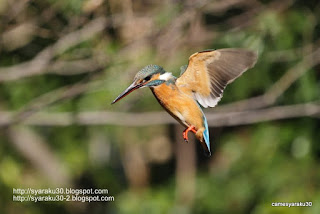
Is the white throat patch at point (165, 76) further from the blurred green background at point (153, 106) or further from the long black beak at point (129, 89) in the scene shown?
the blurred green background at point (153, 106)

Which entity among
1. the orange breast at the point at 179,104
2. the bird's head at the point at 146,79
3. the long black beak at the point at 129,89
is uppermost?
the bird's head at the point at 146,79

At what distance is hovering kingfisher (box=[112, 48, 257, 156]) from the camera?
Answer: 61 centimetres

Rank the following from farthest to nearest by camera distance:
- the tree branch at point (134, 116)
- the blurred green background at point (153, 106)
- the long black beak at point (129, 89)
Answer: the tree branch at point (134, 116) < the blurred green background at point (153, 106) < the long black beak at point (129, 89)

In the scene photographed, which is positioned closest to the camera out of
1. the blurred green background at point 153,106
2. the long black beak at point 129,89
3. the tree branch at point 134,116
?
the long black beak at point 129,89

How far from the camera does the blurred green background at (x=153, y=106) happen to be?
5.67 feet

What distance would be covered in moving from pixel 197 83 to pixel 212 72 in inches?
1.6

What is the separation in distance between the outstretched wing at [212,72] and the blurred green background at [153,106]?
1.36 ft

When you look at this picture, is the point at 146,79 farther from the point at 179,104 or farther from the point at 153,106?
the point at 153,106

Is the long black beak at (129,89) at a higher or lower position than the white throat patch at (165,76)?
lower

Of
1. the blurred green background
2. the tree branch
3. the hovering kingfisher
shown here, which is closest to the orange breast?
the hovering kingfisher

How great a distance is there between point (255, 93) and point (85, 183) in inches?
78.8

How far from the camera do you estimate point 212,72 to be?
0.72m

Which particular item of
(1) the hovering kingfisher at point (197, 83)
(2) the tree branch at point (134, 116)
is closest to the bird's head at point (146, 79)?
(1) the hovering kingfisher at point (197, 83)

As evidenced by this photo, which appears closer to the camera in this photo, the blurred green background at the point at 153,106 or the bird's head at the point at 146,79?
the bird's head at the point at 146,79
